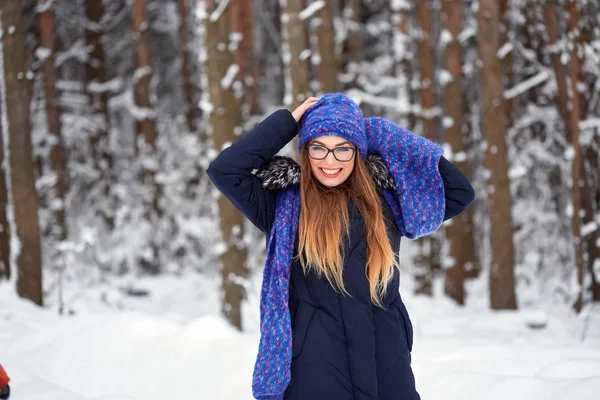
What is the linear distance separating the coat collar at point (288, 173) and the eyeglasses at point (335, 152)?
0.41 ft

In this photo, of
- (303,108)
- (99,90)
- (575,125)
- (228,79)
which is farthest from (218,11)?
(99,90)

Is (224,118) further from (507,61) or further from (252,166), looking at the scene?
(507,61)

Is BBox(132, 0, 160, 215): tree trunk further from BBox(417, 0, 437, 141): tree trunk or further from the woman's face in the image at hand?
the woman's face

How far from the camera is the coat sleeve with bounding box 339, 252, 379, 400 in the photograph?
7.60ft

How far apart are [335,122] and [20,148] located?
649 cm

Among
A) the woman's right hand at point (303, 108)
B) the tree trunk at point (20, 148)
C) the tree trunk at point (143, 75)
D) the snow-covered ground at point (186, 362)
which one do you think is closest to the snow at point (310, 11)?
the tree trunk at point (20, 148)

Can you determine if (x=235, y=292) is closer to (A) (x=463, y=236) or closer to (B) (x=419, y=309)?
(B) (x=419, y=309)

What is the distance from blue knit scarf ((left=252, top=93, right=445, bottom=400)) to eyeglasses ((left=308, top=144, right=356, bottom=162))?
5 cm

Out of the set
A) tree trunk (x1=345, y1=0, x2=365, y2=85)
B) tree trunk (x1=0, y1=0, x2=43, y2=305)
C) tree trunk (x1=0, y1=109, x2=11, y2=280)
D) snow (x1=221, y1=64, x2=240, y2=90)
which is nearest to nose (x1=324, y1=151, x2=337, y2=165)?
snow (x1=221, y1=64, x2=240, y2=90)

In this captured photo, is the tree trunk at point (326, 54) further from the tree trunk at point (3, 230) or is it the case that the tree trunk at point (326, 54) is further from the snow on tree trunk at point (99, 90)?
the snow on tree trunk at point (99, 90)

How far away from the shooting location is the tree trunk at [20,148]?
7582 millimetres

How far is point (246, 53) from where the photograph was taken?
44.6ft

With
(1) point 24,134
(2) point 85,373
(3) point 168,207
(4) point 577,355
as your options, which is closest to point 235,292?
(2) point 85,373

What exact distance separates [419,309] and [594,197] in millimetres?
3280
